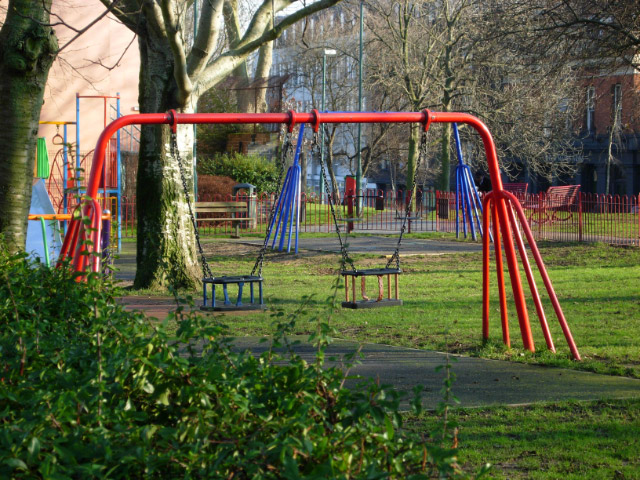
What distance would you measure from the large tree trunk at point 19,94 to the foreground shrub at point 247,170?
2226cm

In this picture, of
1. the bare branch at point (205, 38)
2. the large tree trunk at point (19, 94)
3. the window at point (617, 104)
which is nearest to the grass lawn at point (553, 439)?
the large tree trunk at point (19, 94)

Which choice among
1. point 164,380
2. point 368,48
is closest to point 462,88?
point 368,48

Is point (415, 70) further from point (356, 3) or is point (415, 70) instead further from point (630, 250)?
point (630, 250)

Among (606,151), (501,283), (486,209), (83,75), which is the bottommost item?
(501,283)

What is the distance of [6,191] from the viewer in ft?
25.7

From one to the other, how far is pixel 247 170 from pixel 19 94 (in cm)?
2291

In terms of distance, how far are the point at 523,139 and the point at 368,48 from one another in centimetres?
1080

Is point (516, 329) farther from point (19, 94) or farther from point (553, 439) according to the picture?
point (19, 94)

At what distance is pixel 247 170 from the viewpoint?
30.6 m

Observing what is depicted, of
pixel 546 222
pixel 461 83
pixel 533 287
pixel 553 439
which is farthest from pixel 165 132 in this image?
pixel 461 83

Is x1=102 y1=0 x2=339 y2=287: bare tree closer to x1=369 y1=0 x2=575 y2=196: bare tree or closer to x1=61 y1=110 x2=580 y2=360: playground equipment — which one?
x1=61 y1=110 x2=580 y2=360: playground equipment

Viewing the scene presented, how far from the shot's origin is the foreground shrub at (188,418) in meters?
2.29

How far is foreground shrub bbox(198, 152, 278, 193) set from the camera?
30584mm

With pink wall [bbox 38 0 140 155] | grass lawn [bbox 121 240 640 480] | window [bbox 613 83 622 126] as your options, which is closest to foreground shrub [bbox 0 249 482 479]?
grass lawn [bbox 121 240 640 480]
